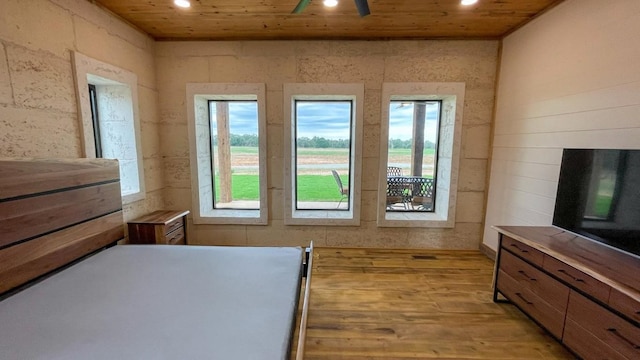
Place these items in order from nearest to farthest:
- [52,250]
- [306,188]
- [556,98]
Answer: [52,250]
[556,98]
[306,188]

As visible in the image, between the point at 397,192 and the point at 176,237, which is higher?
the point at 397,192

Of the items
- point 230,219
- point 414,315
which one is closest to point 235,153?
point 230,219

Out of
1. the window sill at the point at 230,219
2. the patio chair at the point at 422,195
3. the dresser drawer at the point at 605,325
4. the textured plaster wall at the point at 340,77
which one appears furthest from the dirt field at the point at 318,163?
the dresser drawer at the point at 605,325

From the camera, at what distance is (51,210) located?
1745 millimetres

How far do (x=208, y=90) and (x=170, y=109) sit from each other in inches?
22.8

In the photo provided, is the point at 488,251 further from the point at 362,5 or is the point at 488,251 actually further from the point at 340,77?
the point at 362,5

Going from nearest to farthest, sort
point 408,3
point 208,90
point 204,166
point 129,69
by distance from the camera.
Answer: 1. point 408,3
2. point 129,69
3. point 208,90
4. point 204,166

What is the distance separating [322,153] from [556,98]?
263cm

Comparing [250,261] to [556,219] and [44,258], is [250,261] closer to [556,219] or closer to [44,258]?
[44,258]

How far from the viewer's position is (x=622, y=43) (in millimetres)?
1856

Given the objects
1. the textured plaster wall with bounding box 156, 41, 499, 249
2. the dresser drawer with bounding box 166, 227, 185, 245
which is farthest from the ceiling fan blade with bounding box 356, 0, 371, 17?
Answer: the dresser drawer with bounding box 166, 227, 185, 245

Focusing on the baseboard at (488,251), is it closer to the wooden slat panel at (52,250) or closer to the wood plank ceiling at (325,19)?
the wood plank ceiling at (325,19)

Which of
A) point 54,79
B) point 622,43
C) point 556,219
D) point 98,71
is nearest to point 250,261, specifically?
point 54,79

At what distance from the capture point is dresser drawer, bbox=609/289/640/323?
130 centimetres
